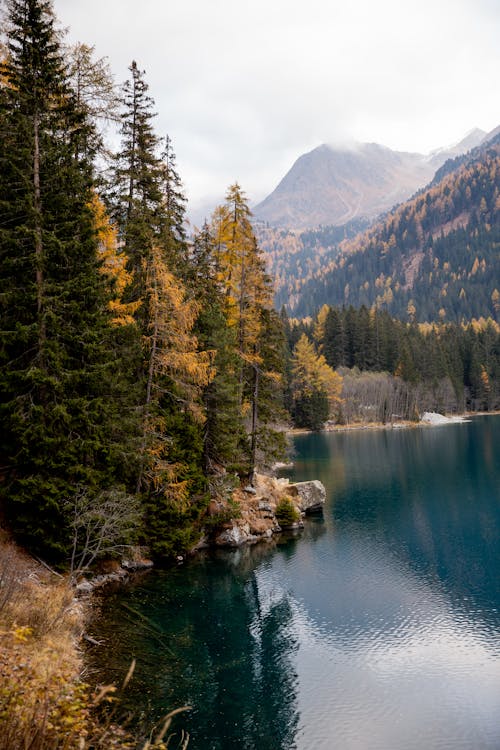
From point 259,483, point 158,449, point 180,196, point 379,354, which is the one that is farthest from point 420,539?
point 379,354

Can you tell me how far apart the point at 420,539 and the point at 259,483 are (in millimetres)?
10121

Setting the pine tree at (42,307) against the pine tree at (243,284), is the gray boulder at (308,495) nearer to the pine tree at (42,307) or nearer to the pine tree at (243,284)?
the pine tree at (243,284)

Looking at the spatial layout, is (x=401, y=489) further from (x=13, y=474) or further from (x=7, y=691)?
(x=7, y=691)

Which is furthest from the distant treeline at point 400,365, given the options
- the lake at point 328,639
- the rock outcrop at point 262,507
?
the lake at point 328,639

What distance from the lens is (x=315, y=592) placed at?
22609 mm

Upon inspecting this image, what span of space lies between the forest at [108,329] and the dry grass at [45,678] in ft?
6.22

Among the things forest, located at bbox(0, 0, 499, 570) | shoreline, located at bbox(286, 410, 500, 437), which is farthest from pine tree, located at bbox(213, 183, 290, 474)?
shoreline, located at bbox(286, 410, 500, 437)

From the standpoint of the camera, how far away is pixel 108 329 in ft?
63.9

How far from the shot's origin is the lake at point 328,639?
13.0m

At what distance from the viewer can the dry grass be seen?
17.0ft

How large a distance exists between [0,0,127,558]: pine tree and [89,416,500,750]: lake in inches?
196

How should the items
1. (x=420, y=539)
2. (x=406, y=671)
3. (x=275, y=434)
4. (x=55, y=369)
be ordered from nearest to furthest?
1. (x=406, y=671)
2. (x=55, y=369)
3. (x=420, y=539)
4. (x=275, y=434)

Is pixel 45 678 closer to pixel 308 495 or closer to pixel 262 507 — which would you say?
pixel 262 507

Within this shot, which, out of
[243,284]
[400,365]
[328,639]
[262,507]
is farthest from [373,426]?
[328,639]
